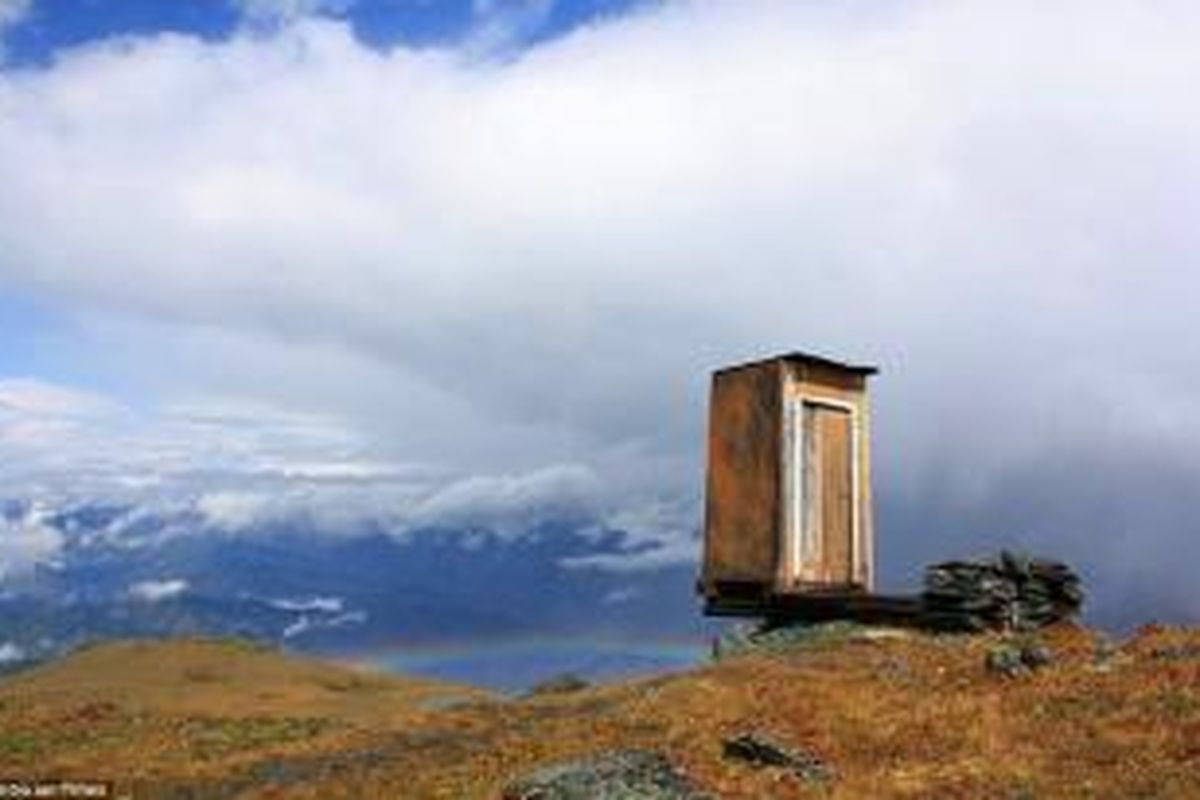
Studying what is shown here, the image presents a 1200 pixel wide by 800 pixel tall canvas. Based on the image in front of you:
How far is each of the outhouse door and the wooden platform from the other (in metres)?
0.72

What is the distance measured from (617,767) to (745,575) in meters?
16.4

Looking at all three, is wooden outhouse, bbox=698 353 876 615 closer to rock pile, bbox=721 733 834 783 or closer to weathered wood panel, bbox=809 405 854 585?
weathered wood panel, bbox=809 405 854 585

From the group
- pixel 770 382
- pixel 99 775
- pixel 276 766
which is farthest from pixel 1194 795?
pixel 770 382

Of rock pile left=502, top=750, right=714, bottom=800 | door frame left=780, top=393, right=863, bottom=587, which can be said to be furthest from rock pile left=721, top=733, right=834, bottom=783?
door frame left=780, top=393, right=863, bottom=587

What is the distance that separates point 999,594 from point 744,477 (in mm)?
6276

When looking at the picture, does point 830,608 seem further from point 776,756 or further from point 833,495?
point 776,756

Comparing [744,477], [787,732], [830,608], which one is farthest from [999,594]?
[787,732]

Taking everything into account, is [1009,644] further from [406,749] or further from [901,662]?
[406,749]

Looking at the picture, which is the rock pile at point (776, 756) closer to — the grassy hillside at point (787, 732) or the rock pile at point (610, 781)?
the grassy hillside at point (787, 732)

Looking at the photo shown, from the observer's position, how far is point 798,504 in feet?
120

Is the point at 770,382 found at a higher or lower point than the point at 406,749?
higher

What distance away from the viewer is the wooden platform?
3403cm

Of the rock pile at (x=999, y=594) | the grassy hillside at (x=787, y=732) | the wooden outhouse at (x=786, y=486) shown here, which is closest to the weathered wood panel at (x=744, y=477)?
the wooden outhouse at (x=786, y=486)

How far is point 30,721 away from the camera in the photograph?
36656mm
